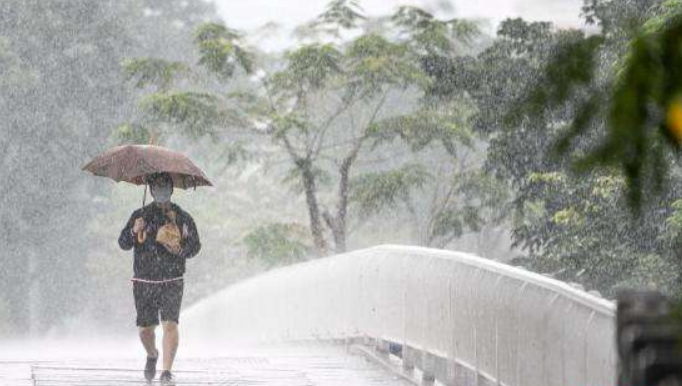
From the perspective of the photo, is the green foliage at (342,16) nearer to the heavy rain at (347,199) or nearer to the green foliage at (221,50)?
the heavy rain at (347,199)

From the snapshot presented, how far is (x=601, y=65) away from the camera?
912 inches

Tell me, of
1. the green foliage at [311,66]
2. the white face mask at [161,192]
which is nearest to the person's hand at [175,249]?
the white face mask at [161,192]

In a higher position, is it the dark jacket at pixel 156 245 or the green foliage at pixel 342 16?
the green foliage at pixel 342 16

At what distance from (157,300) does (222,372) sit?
2.10 metres

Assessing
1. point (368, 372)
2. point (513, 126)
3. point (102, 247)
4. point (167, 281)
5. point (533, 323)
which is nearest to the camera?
point (513, 126)

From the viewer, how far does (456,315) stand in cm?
1084

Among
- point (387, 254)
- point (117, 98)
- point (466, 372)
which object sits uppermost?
point (117, 98)

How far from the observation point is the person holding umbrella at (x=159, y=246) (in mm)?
10688

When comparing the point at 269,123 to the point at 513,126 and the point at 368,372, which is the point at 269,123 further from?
the point at 513,126

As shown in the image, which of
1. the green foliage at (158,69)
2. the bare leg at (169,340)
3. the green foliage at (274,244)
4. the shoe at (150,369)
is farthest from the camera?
the green foliage at (274,244)

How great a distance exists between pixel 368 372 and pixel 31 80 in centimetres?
3294

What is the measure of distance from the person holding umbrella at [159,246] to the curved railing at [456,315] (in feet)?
5.95

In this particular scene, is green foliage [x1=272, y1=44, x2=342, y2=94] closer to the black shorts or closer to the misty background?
the misty background

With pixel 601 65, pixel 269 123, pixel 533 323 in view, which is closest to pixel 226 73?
pixel 269 123
